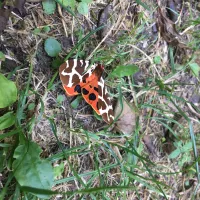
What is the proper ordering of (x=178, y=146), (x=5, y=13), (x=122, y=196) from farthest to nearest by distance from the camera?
1. (x=178, y=146)
2. (x=122, y=196)
3. (x=5, y=13)

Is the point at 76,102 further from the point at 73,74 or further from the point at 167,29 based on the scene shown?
the point at 167,29

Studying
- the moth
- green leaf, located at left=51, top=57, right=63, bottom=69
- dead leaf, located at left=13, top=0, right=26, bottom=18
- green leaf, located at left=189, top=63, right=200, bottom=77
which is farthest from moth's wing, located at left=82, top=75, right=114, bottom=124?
green leaf, located at left=189, top=63, right=200, bottom=77

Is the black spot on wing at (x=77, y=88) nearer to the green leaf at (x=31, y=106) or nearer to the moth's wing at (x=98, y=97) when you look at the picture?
the moth's wing at (x=98, y=97)

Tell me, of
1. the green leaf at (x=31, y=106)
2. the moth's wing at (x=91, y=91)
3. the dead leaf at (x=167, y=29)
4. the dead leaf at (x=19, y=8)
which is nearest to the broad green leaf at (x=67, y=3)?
the dead leaf at (x=19, y=8)

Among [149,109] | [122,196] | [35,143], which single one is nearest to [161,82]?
[149,109]

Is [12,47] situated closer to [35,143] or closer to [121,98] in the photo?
[35,143]

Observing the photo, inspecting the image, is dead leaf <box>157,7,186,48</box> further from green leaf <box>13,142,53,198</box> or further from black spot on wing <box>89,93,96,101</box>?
green leaf <box>13,142,53,198</box>

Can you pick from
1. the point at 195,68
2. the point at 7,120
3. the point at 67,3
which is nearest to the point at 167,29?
the point at 195,68
